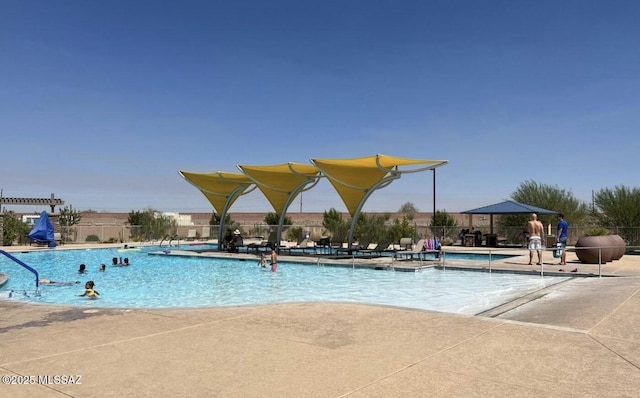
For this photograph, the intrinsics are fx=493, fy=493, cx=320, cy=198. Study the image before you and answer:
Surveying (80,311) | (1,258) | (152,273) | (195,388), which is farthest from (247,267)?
(195,388)

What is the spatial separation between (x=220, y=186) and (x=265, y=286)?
46.4 ft

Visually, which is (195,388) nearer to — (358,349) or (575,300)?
(358,349)

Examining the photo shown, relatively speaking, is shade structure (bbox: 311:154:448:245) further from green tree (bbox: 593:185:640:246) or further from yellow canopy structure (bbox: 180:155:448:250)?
green tree (bbox: 593:185:640:246)

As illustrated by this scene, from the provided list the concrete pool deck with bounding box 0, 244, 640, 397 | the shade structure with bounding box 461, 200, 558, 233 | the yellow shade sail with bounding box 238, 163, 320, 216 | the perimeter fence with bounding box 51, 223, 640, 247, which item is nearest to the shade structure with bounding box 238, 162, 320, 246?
the yellow shade sail with bounding box 238, 163, 320, 216

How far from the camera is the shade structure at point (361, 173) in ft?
62.6

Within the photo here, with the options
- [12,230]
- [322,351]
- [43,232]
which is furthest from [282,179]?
[322,351]

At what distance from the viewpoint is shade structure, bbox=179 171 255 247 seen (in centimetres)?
2497

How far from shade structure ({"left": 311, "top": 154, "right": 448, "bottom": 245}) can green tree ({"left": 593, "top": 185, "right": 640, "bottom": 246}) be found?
1183 centimetres

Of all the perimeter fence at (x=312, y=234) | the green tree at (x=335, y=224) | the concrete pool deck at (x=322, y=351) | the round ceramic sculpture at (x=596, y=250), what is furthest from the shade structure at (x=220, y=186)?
the concrete pool deck at (x=322, y=351)

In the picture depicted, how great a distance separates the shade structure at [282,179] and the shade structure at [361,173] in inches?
52.7

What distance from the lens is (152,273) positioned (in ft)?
57.7

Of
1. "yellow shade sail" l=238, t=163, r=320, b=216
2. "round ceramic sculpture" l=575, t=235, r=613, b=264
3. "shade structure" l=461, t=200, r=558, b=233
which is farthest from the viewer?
"shade structure" l=461, t=200, r=558, b=233

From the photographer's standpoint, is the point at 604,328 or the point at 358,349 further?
the point at 604,328

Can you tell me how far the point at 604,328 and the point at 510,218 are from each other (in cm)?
2600
